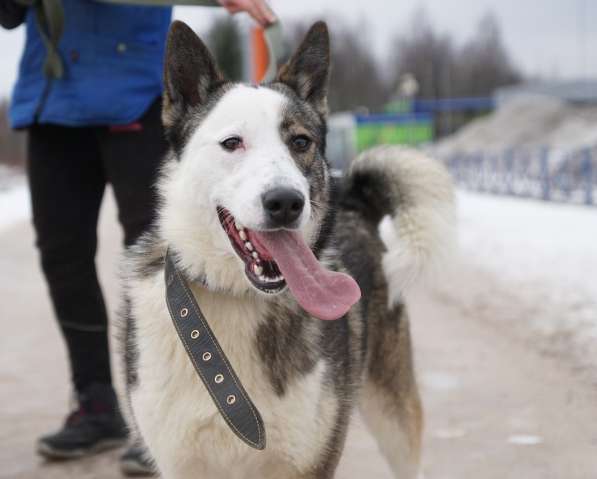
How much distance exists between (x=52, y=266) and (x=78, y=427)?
691mm

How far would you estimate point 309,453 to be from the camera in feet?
6.98

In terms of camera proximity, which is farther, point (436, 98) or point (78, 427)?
point (436, 98)

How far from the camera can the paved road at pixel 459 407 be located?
3.24 metres

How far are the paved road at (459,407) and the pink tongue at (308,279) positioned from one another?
1.33 meters

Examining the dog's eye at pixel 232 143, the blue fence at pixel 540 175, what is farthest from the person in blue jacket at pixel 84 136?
the blue fence at pixel 540 175

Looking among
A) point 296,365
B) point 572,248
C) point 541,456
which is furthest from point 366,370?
point 572,248

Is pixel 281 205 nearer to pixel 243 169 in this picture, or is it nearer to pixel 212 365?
pixel 243 169

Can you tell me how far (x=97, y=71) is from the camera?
3.02 m

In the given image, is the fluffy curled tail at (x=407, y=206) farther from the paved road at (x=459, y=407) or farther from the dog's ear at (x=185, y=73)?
the dog's ear at (x=185, y=73)

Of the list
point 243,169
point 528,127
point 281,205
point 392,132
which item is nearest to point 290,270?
point 281,205

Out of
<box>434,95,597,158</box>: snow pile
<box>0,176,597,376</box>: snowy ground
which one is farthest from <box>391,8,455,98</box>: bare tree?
<box>0,176,597,376</box>: snowy ground

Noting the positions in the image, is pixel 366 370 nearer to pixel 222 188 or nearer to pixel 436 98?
pixel 222 188

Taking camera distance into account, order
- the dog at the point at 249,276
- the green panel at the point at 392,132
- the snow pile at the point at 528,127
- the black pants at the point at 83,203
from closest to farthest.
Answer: the dog at the point at 249,276 → the black pants at the point at 83,203 → the snow pile at the point at 528,127 → the green panel at the point at 392,132

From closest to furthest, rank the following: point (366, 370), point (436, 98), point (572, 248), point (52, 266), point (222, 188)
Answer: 1. point (222, 188)
2. point (366, 370)
3. point (52, 266)
4. point (572, 248)
5. point (436, 98)
